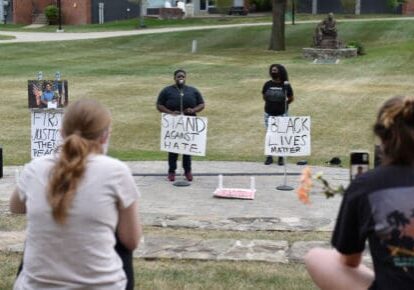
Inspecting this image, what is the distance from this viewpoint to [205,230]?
789 cm

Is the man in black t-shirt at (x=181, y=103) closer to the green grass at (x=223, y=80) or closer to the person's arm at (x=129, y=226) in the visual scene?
the green grass at (x=223, y=80)

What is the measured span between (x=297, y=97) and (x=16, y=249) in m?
16.7

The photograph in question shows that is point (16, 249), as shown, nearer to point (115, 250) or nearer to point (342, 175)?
point (115, 250)

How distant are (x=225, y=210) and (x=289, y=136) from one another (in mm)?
2134

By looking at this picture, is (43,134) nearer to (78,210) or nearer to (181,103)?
(181,103)

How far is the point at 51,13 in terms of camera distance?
2304 inches

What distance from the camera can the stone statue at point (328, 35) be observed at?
35.6 m

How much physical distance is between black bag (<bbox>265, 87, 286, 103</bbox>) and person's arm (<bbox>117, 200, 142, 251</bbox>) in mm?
8972

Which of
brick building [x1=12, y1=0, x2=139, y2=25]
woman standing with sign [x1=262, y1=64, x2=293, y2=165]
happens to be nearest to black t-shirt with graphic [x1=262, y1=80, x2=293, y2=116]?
woman standing with sign [x1=262, y1=64, x2=293, y2=165]

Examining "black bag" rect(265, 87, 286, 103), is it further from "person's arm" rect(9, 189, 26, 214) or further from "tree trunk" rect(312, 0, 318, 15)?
"tree trunk" rect(312, 0, 318, 15)

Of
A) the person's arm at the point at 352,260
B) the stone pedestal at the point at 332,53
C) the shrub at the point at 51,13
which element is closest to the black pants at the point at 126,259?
→ the person's arm at the point at 352,260

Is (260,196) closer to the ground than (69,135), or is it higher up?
closer to the ground

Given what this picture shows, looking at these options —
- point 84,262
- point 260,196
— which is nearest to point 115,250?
point 84,262

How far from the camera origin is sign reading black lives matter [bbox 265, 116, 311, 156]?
11289 millimetres
